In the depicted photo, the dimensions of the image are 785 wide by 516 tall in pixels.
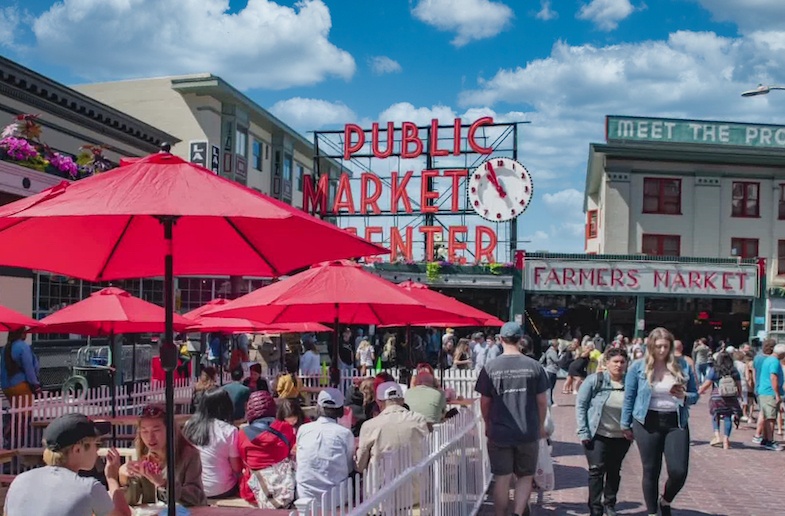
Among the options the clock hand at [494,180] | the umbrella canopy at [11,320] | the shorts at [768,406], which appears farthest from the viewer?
the clock hand at [494,180]

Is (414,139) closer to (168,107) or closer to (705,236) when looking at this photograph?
(168,107)

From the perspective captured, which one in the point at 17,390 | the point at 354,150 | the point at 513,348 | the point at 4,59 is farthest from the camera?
the point at 354,150

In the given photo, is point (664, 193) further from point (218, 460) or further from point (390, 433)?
point (218, 460)

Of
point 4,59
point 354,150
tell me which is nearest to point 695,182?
point 354,150

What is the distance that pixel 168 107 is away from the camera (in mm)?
38906

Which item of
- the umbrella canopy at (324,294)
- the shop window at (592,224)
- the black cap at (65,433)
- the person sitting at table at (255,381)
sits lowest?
the person sitting at table at (255,381)

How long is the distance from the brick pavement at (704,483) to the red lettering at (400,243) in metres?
21.6

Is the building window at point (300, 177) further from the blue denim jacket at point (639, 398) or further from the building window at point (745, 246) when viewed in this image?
the blue denim jacket at point (639, 398)

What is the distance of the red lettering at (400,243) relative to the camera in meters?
37.8

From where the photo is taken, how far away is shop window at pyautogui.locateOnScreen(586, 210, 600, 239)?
42862mm

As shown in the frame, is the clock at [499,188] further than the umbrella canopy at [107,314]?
Yes

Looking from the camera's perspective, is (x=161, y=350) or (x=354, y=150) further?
(x=354, y=150)

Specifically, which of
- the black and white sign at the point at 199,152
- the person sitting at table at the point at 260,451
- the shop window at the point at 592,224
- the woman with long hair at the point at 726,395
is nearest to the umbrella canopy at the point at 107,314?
the person sitting at table at the point at 260,451

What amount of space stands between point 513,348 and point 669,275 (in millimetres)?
30011
